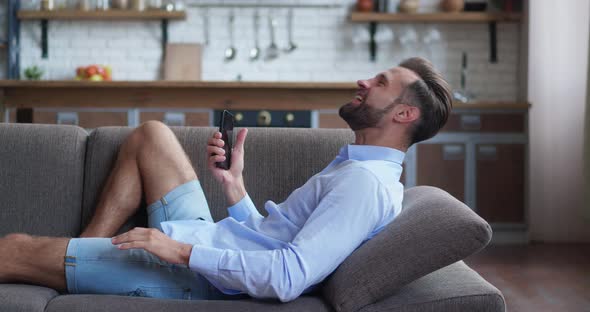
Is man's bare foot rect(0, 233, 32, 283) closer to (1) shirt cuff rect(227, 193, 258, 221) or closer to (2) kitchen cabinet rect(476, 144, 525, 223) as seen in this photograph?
(1) shirt cuff rect(227, 193, 258, 221)

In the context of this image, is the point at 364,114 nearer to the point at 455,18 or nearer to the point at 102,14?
the point at 455,18

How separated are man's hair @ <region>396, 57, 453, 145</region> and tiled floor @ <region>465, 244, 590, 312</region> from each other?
1.50 m

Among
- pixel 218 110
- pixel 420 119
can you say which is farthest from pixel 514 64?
pixel 420 119

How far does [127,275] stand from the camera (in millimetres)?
1959

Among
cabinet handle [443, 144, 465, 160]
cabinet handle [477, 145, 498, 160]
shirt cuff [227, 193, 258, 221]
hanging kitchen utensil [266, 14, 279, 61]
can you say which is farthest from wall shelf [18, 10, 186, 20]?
shirt cuff [227, 193, 258, 221]

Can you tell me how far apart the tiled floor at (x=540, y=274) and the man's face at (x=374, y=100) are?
157cm

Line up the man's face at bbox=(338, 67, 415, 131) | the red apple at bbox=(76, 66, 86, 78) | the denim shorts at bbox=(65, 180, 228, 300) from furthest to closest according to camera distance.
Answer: the red apple at bbox=(76, 66, 86, 78) → the man's face at bbox=(338, 67, 415, 131) → the denim shorts at bbox=(65, 180, 228, 300)

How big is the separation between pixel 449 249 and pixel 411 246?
85 millimetres

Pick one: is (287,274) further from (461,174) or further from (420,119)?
(461,174)

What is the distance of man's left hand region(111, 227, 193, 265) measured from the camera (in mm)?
1770

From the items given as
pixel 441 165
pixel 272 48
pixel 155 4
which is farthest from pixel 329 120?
pixel 155 4

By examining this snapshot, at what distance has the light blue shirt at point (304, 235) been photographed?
1.75 m

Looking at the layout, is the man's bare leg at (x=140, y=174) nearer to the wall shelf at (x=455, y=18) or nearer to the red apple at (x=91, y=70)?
the red apple at (x=91, y=70)

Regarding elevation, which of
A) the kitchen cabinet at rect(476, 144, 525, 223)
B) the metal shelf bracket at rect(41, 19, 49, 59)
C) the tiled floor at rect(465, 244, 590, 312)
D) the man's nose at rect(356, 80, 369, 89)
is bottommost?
the tiled floor at rect(465, 244, 590, 312)
